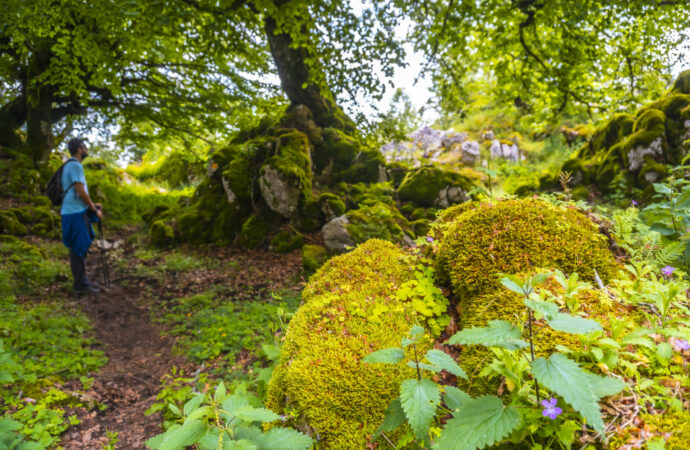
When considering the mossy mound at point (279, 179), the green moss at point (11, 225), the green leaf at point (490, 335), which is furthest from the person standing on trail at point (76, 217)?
the green leaf at point (490, 335)

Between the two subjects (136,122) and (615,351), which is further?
(136,122)

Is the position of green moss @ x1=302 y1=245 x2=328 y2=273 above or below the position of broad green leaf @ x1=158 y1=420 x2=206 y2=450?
below

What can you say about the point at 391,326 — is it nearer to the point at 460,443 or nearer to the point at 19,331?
the point at 460,443

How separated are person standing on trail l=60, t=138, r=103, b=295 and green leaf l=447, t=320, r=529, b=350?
6.62 meters

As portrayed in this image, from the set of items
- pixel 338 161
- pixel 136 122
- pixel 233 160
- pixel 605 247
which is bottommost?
pixel 605 247

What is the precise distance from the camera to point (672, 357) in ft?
3.89

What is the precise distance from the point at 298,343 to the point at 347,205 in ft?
20.8

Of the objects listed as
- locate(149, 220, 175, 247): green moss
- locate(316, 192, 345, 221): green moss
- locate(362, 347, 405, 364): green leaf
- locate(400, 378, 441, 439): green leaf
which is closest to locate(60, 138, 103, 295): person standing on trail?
locate(149, 220, 175, 247): green moss

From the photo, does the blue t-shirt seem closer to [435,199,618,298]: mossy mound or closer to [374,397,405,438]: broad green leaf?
[435,199,618,298]: mossy mound

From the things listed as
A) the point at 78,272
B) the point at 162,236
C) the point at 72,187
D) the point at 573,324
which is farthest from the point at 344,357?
the point at 162,236

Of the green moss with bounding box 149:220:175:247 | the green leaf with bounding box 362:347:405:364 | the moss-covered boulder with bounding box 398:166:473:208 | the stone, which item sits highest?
the stone

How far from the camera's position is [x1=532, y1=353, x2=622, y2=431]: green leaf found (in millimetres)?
809

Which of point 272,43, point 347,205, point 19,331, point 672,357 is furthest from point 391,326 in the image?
point 272,43

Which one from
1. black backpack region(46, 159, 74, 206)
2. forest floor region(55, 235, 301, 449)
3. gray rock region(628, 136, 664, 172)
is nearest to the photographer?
forest floor region(55, 235, 301, 449)
